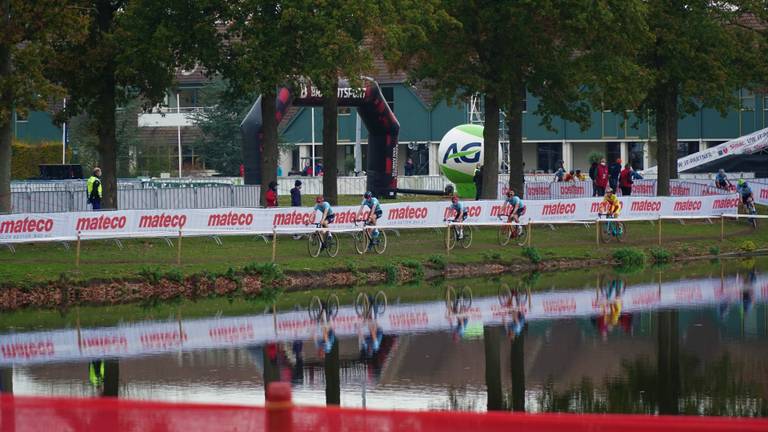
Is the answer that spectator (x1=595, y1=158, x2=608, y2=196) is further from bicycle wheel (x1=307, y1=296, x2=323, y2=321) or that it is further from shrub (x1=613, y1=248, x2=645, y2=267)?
bicycle wheel (x1=307, y1=296, x2=323, y2=321)

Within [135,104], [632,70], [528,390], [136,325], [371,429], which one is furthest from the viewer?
[135,104]

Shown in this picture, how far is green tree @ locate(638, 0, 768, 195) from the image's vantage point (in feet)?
155

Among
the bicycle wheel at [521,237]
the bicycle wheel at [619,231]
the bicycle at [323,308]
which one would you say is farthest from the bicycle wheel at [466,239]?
the bicycle at [323,308]

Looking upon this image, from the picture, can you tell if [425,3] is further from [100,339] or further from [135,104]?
[135,104]

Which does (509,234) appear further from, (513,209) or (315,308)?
(315,308)

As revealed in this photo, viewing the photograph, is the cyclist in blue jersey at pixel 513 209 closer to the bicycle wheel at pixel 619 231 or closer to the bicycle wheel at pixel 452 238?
the bicycle wheel at pixel 452 238

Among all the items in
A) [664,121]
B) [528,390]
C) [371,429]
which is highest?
[664,121]

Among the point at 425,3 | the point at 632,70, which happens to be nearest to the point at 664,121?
the point at 632,70

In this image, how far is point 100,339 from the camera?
21938 millimetres

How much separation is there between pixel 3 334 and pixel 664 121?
1322 inches

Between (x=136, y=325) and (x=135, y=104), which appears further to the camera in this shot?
(x=135, y=104)

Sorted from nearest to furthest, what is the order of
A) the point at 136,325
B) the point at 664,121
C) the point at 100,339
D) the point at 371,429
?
the point at 371,429, the point at 100,339, the point at 136,325, the point at 664,121

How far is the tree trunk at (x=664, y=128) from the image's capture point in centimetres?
4922

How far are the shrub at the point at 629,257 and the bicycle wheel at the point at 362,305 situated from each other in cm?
1096
